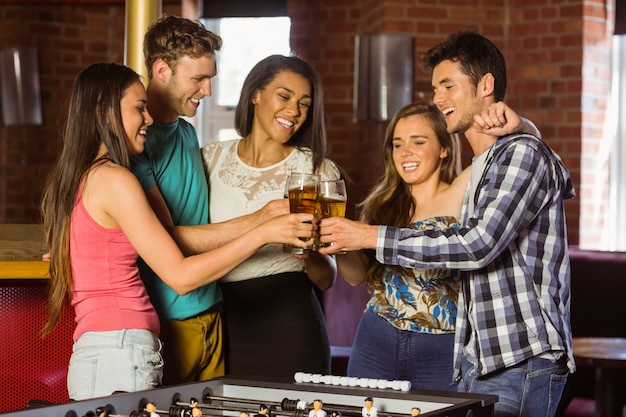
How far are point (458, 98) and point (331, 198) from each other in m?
0.47

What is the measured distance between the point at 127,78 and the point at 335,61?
3.99 meters

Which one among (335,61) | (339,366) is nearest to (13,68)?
(335,61)

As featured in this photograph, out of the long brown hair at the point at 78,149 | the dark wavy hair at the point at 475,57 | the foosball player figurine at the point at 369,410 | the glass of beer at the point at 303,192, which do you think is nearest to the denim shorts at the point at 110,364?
the long brown hair at the point at 78,149

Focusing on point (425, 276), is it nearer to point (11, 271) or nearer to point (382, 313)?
point (382, 313)

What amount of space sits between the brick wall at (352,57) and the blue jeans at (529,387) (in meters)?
3.36

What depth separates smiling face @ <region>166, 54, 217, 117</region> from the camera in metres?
2.62

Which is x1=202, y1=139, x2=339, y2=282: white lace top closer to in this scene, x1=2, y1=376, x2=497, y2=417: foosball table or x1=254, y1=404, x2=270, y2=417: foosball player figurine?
x1=2, y1=376, x2=497, y2=417: foosball table

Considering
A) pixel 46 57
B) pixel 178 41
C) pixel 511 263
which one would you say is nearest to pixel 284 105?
pixel 178 41

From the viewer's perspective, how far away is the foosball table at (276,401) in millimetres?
1795

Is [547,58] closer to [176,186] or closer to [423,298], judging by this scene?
[423,298]

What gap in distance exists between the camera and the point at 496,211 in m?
2.19

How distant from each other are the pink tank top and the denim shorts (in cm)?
3

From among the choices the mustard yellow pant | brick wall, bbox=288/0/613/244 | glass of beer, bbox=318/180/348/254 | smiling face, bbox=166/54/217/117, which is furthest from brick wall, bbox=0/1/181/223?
glass of beer, bbox=318/180/348/254

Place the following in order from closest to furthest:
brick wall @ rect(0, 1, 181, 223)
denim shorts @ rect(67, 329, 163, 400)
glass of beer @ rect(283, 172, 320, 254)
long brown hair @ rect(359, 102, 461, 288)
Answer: denim shorts @ rect(67, 329, 163, 400)
glass of beer @ rect(283, 172, 320, 254)
long brown hair @ rect(359, 102, 461, 288)
brick wall @ rect(0, 1, 181, 223)
